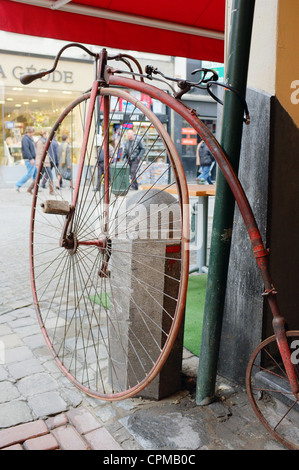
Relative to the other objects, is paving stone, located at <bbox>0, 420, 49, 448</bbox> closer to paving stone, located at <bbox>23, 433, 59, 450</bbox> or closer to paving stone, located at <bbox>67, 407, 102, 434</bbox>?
paving stone, located at <bbox>23, 433, 59, 450</bbox>

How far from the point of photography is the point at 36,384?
8.37ft

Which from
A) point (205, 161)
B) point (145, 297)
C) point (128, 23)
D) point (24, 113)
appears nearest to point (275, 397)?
point (145, 297)

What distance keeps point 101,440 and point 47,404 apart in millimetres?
462

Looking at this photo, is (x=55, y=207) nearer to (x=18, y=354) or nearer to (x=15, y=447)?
(x=15, y=447)

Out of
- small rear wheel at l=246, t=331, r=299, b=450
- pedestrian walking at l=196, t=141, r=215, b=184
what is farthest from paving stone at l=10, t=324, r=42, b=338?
pedestrian walking at l=196, t=141, r=215, b=184

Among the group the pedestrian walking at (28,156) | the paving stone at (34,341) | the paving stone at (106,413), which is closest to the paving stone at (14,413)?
the paving stone at (106,413)

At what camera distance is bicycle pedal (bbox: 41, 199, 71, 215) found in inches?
85.3

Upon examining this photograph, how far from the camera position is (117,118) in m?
14.7

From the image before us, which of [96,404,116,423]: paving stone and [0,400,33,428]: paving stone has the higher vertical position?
[96,404,116,423]: paving stone

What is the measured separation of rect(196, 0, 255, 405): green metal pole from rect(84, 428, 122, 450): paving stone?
20.1 inches

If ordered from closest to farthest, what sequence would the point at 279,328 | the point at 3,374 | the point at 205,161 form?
the point at 279,328 < the point at 3,374 < the point at 205,161

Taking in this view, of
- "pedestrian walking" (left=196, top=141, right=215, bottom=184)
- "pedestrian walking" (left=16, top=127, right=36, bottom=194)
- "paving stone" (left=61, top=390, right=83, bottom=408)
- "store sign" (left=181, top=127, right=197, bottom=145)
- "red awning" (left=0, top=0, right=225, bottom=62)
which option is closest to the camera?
"paving stone" (left=61, top=390, right=83, bottom=408)
